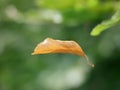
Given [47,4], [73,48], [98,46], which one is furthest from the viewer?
[98,46]

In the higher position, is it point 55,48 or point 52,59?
point 52,59

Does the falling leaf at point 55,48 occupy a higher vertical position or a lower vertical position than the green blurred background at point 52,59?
lower

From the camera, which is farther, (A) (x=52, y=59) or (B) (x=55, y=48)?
(A) (x=52, y=59)

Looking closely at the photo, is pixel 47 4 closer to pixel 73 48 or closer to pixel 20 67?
pixel 73 48

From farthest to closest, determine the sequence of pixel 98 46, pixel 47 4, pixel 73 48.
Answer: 1. pixel 98 46
2. pixel 47 4
3. pixel 73 48

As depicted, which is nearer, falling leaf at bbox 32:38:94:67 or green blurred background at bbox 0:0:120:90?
falling leaf at bbox 32:38:94:67

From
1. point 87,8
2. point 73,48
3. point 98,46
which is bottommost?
point 73,48

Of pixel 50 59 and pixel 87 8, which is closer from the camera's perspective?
pixel 87 8

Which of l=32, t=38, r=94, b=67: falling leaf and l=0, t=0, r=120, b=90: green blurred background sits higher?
l=0, t=0, r=120, b=90: green blurred background


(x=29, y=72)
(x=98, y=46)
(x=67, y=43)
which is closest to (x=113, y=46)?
(x=98, y=46)

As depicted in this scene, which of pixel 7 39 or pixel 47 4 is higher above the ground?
pixel 7 39

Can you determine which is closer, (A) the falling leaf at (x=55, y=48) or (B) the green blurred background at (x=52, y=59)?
(A) the falling leaf at (x=55, y=48)
